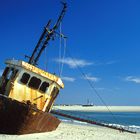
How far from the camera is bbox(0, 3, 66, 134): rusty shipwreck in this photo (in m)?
15.5

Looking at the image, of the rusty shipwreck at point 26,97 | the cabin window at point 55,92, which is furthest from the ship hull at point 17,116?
the cabin window at point 55,92

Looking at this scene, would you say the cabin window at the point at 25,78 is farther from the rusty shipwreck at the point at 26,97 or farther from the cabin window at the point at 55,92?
the cabin window at the point at 55,92

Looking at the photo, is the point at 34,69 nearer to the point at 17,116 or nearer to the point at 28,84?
the point at 28,84

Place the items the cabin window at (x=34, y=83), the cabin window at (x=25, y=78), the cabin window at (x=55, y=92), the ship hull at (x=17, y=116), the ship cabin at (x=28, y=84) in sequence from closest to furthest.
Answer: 1. the ship hull at (x=17, y=116)
2. the ship cabin at (x=28, y=84)
3. the cabin window at (x=25, y=78)
4. the cabin window at (x=34, y=83)
5. the cabin window at (x=55, y=92)

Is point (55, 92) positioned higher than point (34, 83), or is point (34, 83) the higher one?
point (55, 92)

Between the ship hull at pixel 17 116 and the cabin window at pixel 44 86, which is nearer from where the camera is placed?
the ship hull at pixel 17 116

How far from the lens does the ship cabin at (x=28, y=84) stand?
16.3 metres

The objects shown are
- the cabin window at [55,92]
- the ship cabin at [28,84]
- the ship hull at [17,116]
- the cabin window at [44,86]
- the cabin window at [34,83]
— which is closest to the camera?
the ship hull at [17,116]

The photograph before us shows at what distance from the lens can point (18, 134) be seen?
16016 millimetres

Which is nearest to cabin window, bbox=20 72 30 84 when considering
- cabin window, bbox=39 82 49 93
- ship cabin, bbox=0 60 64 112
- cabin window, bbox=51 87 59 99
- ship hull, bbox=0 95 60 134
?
ship cabin, bbox=0 60 64 112

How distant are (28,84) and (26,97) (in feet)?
2.29

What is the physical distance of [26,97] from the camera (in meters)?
16.4

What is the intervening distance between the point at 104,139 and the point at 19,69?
6105 millimetres

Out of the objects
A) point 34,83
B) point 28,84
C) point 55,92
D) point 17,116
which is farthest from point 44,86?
point 17,116
